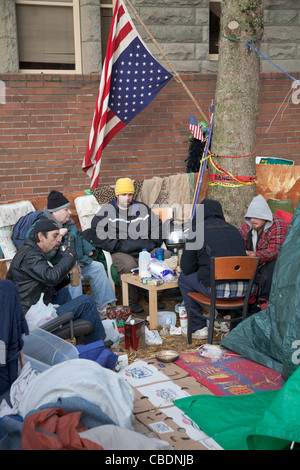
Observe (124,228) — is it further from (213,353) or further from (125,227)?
(213,353)

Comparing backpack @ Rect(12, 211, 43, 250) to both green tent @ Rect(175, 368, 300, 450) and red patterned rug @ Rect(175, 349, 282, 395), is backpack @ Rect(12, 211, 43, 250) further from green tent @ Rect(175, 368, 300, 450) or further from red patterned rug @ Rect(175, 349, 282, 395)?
green tent @ Rect(175, 368, 300, 450)

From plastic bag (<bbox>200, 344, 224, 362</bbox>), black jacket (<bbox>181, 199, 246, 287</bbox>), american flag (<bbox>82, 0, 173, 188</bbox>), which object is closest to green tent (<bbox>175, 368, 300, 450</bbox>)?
plastic bag (<bbox>200, 344, 224, 362</bbox>)

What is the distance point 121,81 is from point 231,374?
15.6ft

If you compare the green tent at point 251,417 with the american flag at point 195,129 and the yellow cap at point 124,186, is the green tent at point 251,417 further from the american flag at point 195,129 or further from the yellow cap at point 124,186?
the american flag at point 195,129

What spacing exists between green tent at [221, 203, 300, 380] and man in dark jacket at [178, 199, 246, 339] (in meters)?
0.51

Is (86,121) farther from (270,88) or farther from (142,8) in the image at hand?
(270,88)

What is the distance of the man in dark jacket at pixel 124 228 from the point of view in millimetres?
6512

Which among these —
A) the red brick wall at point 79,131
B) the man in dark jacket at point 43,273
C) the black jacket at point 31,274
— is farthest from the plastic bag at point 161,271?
the red brick wall at point 79,131

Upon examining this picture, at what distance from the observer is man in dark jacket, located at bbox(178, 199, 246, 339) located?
4.92 m

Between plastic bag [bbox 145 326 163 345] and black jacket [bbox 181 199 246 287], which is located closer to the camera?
black jacket [bbox 181 199 246 287]

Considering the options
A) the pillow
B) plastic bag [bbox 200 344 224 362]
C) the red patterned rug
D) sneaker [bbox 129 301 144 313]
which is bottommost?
sneaker [bbox 129 301 144 313]

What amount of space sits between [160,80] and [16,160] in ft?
8.26

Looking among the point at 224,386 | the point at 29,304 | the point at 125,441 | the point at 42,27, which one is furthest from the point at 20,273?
the point at 42,27

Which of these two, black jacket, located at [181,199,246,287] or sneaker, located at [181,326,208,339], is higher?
black jacket, located at [181,199,246,287]
